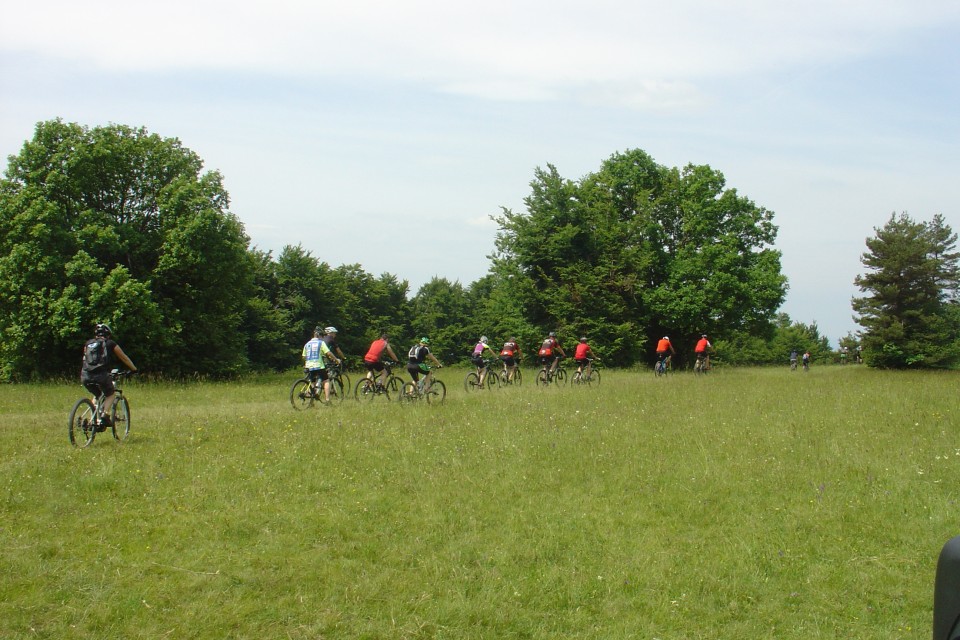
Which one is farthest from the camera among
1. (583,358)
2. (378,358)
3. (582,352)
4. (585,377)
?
(585,377)

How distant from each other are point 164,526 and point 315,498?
1954mm

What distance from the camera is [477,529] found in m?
8.68

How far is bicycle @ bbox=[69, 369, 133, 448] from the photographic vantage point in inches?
466

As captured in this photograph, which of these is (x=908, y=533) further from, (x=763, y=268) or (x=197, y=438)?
(x=763, y=268)

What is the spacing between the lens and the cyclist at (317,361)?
17688 millimetres

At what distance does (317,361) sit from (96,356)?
20.8ft

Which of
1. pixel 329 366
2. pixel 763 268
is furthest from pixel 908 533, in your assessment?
pixel 763 268

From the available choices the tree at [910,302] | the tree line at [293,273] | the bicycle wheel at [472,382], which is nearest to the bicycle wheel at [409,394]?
the bicycle wheel at [472,382]

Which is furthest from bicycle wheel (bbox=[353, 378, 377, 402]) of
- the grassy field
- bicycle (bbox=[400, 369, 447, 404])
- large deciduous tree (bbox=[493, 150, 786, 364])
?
large deciduous tree (bbox=[493, 150, 786, 364])

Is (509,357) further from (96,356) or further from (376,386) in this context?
(96,356)

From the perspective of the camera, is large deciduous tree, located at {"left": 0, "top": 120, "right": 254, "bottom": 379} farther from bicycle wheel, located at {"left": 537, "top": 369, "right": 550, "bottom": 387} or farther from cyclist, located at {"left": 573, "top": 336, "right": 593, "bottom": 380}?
cyclist, located at {"left": 573, "top": 336, "right": 593, "bottom": 380}

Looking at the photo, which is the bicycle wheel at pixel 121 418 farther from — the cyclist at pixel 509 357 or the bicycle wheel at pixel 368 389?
the cyclist at pixel 509 357

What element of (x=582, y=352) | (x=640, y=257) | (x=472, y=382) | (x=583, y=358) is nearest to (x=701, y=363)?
(x=640, y=257)

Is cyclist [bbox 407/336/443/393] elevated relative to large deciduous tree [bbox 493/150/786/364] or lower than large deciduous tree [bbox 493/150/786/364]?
lower
